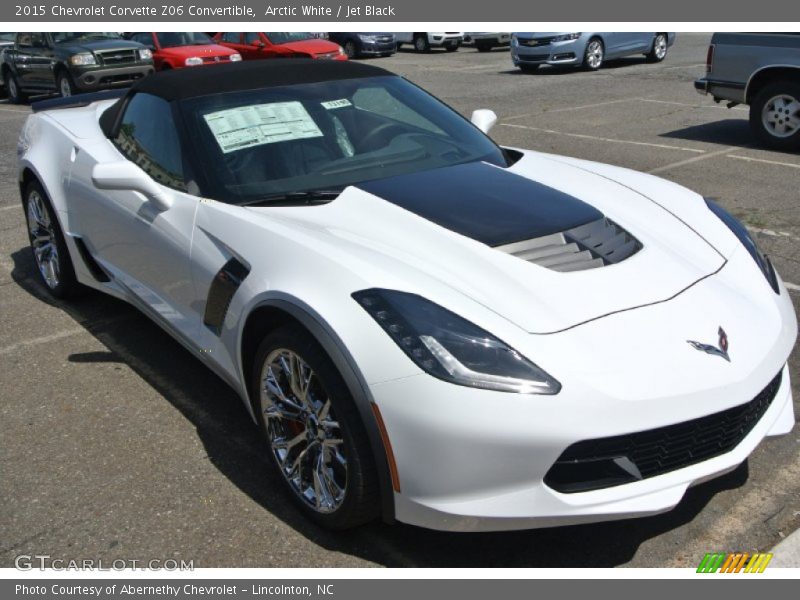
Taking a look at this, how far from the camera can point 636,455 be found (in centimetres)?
268

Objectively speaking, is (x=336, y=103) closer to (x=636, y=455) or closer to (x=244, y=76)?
(x=244, y=76)

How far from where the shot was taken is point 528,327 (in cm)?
280

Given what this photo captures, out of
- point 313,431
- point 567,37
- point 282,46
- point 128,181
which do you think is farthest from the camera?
point 282,46

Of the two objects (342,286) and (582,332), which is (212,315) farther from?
(582,332)

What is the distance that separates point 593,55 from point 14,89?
11295 mm

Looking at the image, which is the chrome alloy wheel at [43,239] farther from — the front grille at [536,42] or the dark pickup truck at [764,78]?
the front grille at [536,42]

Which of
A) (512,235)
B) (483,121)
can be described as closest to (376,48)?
(483,121)

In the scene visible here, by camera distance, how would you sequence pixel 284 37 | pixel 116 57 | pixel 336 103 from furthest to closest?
1. pixel 284 37
2. pixel 116 57
3. pixel 336 103

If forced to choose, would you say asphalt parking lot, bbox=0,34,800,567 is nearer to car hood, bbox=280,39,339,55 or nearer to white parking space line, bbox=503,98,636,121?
white parking space line, bbox=503,98,636,121

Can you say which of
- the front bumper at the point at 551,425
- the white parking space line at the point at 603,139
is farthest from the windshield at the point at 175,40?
the front bumper at the point at 551,425

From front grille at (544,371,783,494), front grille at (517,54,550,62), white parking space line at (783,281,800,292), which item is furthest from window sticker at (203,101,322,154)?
front grille at (517,54,550,62)

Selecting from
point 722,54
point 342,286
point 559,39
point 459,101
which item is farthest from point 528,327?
point 559,39

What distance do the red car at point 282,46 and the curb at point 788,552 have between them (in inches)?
614

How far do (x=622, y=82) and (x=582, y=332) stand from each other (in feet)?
45.2
